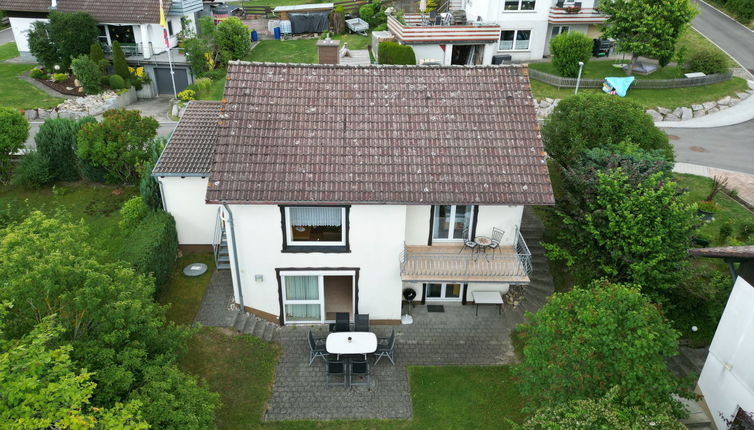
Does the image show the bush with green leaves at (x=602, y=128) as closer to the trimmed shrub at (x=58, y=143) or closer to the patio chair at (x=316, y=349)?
the patio chair at (x=316, y=349)

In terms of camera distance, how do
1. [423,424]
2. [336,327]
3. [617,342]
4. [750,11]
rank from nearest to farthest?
[617,342] → [423,424] → [336,327] → [750,11]

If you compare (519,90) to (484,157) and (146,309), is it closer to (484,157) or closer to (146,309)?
(484,157)

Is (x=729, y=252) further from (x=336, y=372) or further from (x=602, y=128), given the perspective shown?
(x=336, y=372)

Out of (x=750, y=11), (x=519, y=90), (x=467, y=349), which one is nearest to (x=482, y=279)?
(x=467, y=349)

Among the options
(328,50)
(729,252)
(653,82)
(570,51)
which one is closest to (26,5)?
(328,50)

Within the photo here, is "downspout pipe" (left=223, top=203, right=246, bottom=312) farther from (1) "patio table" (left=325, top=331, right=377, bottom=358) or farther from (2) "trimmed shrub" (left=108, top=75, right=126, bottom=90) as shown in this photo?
(2) "trimmed shrub" (left=108, top=75, right=126, bottom=90)

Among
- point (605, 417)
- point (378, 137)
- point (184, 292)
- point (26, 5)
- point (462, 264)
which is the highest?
point (26, 5)
